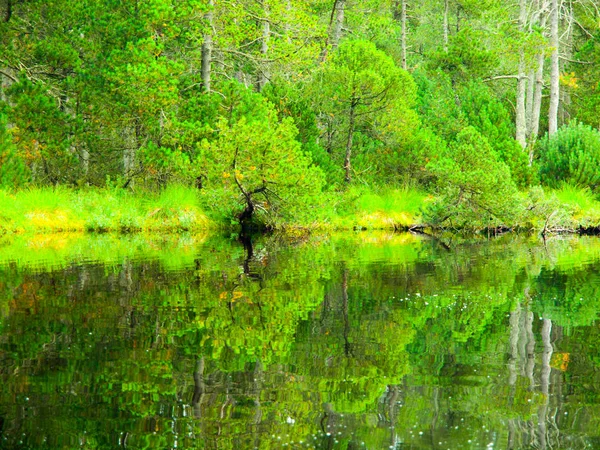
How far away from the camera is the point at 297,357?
20.9ft

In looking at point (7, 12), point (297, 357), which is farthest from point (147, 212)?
point (297, 357)

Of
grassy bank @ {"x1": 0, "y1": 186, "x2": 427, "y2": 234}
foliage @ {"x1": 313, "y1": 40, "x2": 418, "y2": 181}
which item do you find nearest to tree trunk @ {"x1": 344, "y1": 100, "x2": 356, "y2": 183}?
foliage @ {"x1": 313, "y1": 40, "x2": 418, "y2": 181}

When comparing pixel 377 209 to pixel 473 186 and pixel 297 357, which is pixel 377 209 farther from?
pixel 297 357

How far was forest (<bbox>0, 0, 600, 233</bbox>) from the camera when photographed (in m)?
20.1

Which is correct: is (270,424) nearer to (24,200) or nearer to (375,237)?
(375,237)

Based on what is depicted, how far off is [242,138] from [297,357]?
12934mm

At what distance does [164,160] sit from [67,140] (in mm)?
2945

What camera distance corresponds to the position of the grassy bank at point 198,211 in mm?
20250

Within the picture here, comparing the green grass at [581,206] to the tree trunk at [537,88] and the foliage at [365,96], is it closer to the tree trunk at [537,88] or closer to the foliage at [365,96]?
the tree trunk at [537,88]

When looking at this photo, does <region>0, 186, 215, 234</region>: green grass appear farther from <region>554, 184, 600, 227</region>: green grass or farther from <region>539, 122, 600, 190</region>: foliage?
<region>539, 122, 600, 190</region>: foliage

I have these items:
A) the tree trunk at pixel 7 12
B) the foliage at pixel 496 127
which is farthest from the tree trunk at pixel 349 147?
the tree trunk at pixel 7 12

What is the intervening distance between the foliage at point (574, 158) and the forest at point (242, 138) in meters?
0.07

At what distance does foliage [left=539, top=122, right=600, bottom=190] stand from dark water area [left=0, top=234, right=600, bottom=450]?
11.8 metres

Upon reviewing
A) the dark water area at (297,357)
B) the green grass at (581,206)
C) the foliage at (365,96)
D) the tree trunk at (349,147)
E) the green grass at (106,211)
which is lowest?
the dark water area at (297,357)
